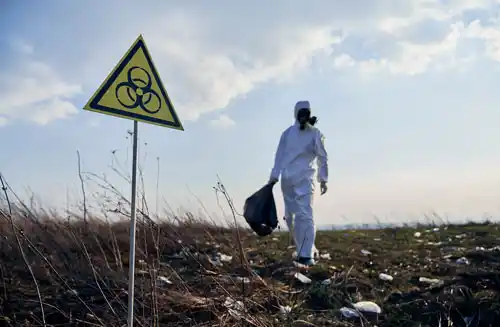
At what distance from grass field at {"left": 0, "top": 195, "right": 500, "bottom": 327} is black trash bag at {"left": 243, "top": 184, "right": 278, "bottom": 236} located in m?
0.45

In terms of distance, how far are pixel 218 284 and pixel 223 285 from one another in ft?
2.53

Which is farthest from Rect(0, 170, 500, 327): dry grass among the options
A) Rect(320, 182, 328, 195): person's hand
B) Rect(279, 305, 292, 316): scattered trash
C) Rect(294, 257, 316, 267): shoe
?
Rect(320, 182, 328, 195): person's hand

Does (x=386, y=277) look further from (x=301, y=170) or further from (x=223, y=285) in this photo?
(x=223, y=285)

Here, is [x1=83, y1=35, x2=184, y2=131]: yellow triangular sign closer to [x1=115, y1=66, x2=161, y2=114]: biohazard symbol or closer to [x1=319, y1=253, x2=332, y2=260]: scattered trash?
[x1=115, y1=66, x2=161, y2=114]: biohazard symbol

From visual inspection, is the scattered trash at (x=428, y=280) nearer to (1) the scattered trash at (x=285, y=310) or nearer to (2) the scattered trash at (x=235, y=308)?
(1) the scattered trash at (x=285, y=310)

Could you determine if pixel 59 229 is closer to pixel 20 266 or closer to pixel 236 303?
pixel 20 266

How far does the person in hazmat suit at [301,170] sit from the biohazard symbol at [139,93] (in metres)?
3.78

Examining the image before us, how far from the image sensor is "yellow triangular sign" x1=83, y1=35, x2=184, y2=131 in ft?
9.35

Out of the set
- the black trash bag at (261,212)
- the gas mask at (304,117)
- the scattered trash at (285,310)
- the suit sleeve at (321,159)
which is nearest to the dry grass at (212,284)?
the scattered trash at (285,310)

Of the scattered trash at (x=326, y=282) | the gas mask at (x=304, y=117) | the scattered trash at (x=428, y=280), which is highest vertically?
the gas mask at (x=304, y=117)

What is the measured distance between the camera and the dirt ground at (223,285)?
3.79 metres

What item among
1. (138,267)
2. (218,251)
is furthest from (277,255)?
(138,267)

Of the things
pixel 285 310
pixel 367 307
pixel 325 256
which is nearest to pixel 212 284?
pixel 285 310

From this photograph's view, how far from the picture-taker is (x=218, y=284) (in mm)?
3693
